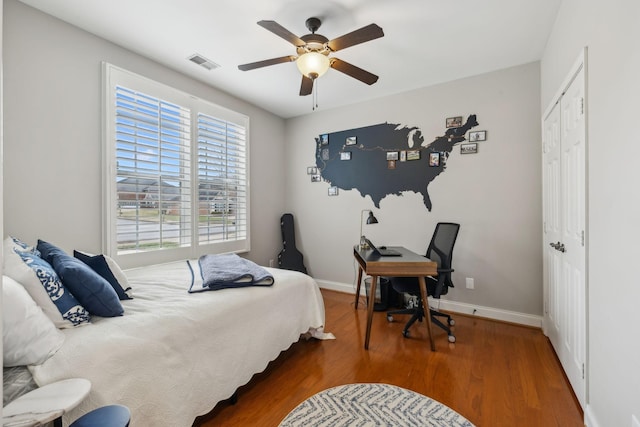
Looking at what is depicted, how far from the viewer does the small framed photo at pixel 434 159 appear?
136 inches

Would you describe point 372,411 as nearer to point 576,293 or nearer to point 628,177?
point 576,293

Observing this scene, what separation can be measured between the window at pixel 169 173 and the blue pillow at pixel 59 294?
1162mm

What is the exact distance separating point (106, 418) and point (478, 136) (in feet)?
12.0

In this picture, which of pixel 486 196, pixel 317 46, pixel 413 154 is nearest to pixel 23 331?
pixel 317 46

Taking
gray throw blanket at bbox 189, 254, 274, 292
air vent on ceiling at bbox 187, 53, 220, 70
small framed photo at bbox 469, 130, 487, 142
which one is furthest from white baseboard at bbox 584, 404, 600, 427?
air vent on ceiling at bbox 187, 53, 220, 70

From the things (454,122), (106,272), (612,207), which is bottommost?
(106,272)

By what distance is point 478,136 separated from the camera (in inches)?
127

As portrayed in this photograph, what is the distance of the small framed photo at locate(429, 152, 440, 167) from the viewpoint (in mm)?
3465

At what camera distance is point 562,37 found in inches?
85.4

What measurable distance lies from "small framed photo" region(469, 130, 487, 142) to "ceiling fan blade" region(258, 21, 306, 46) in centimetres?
212

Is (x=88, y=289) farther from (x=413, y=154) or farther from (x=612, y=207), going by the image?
(x=413, y=154)

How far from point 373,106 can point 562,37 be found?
6.79ft

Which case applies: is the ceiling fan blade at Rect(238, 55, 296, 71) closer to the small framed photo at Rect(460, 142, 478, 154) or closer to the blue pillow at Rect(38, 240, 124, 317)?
the blue pillow at Rect(38, 240, 124, 317)

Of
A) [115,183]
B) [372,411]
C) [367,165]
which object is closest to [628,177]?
[372,411]
